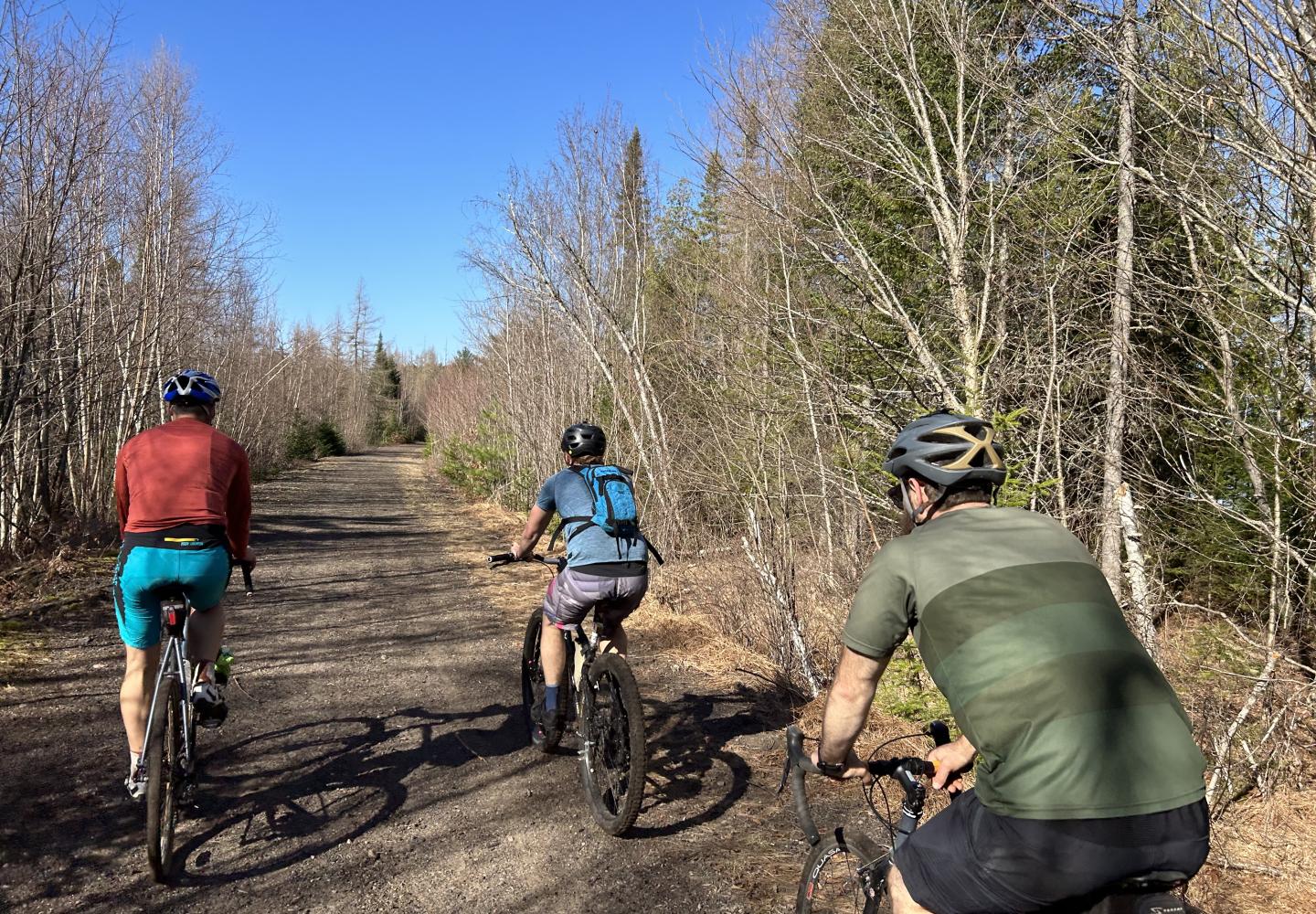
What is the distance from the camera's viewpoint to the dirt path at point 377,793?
3871 mm

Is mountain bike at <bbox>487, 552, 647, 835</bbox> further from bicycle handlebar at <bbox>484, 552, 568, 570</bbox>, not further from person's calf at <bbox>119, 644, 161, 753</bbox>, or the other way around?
person's calf at <bbox>119, 644, 161, 753</bbox>

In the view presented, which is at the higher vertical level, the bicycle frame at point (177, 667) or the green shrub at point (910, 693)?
the bicycle frame at point (177, 667)

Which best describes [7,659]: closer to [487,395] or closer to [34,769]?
[34,769]

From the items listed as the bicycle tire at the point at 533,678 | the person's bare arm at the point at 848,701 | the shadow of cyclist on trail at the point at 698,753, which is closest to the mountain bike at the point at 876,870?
the person's bare arm at the point at 848,701

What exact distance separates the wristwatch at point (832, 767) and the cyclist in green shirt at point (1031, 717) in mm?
283

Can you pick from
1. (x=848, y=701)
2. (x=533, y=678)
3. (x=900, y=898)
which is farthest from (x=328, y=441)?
(x=900, y=898)

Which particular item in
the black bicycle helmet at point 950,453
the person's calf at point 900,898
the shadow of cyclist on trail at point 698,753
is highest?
the black bicycle helmet at point 950,453

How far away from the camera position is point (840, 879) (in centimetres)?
274

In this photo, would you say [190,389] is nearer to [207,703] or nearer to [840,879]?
[207,703]

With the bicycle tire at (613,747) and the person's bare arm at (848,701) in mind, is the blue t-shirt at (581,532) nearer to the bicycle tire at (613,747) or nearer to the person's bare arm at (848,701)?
the bicycle tire at (613,747)

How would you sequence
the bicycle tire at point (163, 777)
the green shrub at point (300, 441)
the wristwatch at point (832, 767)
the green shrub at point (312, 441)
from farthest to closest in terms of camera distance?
the green shrub at point (312, 441) < the green shrub at point (300, 441) < the bicycle tire at point (163, 777) < the wristwatch at point (832, 767)

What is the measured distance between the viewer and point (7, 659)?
22.8 ft

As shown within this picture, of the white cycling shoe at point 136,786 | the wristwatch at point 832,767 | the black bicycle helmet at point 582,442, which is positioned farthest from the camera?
the black bicycle helmet at point 582,442

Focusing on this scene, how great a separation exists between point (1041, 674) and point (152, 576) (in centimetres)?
378
